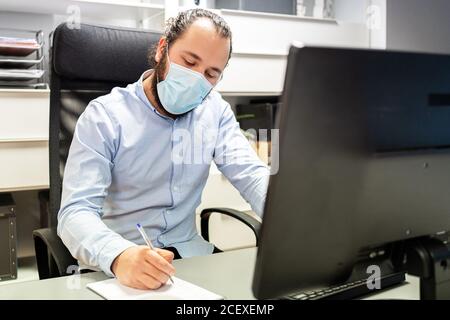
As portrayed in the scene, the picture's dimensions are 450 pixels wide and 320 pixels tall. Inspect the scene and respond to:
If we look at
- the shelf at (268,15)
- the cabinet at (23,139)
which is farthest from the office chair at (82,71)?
the shelf at (268,15)

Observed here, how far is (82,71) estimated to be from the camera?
145 centimetres

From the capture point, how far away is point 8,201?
1.95m

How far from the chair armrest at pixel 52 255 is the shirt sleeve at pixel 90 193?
0.20 feet

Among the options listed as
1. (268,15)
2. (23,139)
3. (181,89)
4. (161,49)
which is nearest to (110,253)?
(181,89)

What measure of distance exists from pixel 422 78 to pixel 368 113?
0.33 ft

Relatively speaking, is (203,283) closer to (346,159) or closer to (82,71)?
(346,159)

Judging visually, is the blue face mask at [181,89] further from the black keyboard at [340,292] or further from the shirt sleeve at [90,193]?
the black keyboard at [340,292]

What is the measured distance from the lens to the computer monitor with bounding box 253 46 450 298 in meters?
0.56

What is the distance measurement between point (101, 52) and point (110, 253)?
2.41 feet

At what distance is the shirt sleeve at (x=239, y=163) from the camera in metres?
1.40

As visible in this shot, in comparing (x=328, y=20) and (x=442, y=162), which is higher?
(x=328, y=20)
